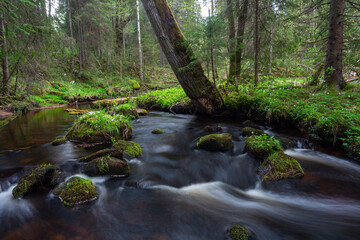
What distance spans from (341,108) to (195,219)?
16.3 ft

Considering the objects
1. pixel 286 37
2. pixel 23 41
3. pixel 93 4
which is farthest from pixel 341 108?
pixel 93 4

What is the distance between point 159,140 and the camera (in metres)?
6.10

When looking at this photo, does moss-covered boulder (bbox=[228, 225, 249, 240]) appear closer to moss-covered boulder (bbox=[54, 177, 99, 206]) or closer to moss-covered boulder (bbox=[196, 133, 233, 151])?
moss-covered boulder (bbox=[54, 177, 99, 206])

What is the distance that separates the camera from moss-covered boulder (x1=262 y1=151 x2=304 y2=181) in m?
3.65

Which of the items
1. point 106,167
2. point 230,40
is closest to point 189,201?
point 106,167

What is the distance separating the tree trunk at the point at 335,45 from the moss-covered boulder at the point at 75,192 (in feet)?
26.1

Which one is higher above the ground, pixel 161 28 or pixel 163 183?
pixel 161 28

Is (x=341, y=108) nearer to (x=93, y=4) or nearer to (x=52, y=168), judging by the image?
(x=52, y=168)

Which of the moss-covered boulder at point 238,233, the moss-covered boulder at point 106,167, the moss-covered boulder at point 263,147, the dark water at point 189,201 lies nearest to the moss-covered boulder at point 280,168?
the dark water at point 189,201

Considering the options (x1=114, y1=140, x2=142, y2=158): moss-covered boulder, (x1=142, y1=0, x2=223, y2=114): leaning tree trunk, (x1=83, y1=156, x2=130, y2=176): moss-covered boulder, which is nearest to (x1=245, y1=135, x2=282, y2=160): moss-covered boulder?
(x1=114, y1=140, x2=142, y2=158): moss-covered boulder

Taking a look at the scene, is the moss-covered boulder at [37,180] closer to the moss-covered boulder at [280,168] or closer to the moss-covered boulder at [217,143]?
the moss-covered boulder at [217,143]

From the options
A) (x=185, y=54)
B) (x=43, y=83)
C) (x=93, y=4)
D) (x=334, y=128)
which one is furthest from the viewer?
(x=93, y=4)

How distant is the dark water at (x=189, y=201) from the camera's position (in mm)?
2615

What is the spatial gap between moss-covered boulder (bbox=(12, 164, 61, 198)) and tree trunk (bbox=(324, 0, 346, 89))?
849 centimetres
